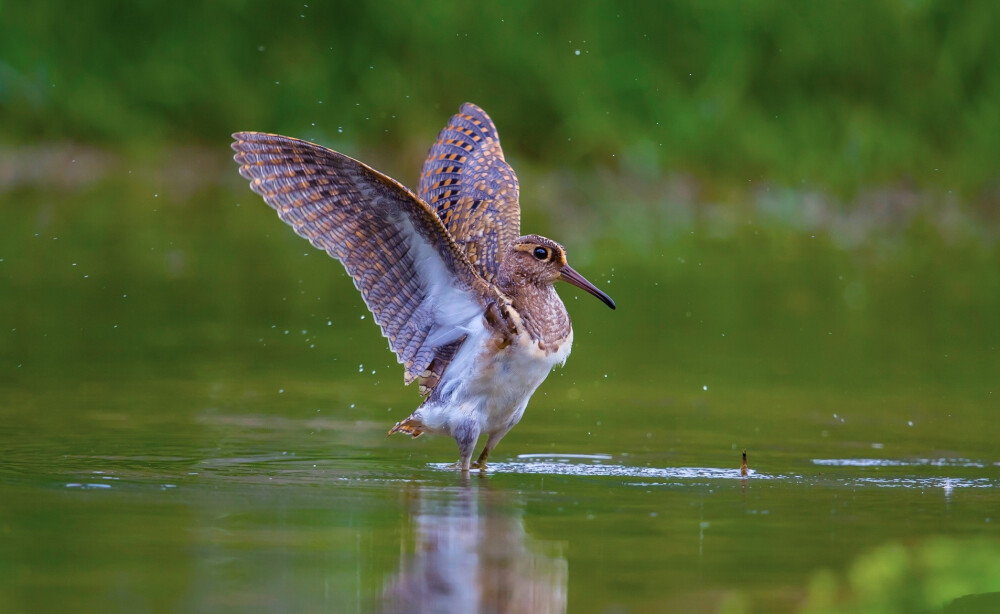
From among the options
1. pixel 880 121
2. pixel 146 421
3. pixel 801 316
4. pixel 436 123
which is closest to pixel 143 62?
pixel 436 123

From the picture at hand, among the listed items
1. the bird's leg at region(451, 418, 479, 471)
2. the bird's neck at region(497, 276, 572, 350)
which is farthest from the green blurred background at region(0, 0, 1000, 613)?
the bird's neck at region(497, 276, 572, 350)

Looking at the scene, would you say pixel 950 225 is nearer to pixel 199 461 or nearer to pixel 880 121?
pixel 880 121

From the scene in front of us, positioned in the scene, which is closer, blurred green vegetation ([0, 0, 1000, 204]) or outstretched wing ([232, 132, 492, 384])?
outstretched wing ([232, 132, 492, 384])

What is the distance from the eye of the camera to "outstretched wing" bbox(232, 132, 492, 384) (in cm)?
735

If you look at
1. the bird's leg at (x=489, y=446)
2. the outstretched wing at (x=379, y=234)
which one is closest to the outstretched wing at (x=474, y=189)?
the outstretched wing at (x=379, y=234)

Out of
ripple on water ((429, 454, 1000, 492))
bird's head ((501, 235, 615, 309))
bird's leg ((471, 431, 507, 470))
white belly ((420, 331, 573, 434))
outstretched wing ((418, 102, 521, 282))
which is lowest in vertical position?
ripple on water ((429, 454, 1000, 492))

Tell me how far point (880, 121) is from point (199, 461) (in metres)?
13.0

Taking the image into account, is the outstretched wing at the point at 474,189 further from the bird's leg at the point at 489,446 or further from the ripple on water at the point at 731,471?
Result: the ripple on water at the point at 731,471

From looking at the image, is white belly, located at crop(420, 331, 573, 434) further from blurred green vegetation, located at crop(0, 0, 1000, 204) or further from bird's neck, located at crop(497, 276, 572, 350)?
blurred green vegetation, located at crop(0, 0, 1000, 204)

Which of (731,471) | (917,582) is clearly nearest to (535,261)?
(731,471)

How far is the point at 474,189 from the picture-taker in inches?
356

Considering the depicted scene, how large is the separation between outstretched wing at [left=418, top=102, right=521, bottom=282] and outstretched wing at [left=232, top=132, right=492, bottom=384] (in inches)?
26.0

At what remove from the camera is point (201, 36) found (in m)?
19.5

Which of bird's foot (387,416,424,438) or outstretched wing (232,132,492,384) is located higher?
outstretched wing (232,132,492,384)
